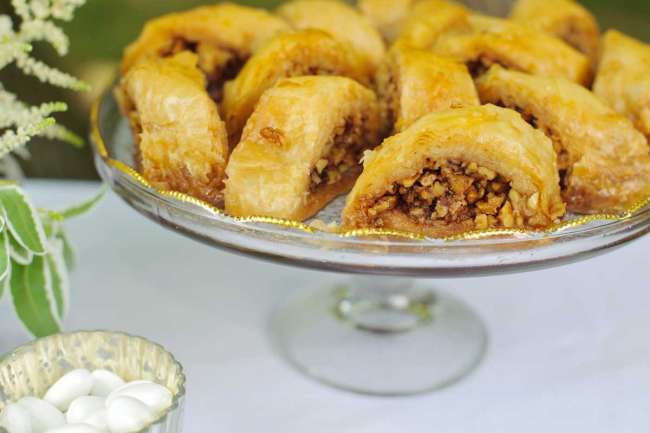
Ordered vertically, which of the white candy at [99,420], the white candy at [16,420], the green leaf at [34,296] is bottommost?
the green leaf at [34,296]

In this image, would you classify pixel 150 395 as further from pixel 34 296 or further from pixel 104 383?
pixel 34 296

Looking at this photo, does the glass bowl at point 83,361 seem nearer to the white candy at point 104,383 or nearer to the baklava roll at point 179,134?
the white candy at point 104,383

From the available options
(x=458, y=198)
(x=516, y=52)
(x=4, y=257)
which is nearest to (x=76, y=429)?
(x=4, y=257)

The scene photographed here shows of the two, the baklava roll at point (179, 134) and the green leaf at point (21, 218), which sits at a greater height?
the baklava roll at point (179, 134)

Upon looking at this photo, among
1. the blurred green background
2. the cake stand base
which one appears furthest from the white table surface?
the blurred green background

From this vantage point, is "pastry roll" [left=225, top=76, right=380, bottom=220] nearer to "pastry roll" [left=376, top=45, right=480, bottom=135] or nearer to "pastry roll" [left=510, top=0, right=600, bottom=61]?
"pastry roll" [left=376, top=45, right=480, bottom=135]

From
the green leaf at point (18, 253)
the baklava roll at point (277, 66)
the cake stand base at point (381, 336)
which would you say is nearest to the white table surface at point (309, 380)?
the cake stand base at point (381, 336)
